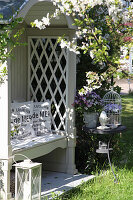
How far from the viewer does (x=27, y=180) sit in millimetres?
3877

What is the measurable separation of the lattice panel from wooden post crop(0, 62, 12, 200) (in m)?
1.33

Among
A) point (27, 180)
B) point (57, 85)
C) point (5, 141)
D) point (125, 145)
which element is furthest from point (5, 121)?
point (125, 145)

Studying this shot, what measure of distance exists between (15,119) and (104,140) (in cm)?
129

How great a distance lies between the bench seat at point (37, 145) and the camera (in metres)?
4.45

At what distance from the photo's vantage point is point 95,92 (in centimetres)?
551

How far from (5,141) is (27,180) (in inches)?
19.4

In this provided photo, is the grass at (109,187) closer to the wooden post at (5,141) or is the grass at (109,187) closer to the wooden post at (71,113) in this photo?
the wooden post at (71,113)

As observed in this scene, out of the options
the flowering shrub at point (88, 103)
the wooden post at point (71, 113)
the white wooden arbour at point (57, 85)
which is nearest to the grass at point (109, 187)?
the wooden post at point (71, 113)

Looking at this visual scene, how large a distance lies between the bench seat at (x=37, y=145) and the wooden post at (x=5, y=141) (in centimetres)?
17

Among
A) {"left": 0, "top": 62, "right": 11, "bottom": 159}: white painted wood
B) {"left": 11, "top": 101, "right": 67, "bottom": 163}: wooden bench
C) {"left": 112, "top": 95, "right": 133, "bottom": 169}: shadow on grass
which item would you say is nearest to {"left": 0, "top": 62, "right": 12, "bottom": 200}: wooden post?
{"left": 0, "top": 62, "right": 11, "bottom": 159}: white painted wood

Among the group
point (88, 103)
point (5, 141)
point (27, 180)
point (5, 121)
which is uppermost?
point (88, 103)

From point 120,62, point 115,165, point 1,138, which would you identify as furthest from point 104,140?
point 120,62

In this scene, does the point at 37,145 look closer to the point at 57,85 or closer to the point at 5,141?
the point at 5,141

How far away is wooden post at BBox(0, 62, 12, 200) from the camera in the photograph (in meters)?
4.09
